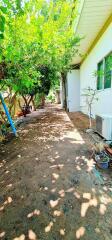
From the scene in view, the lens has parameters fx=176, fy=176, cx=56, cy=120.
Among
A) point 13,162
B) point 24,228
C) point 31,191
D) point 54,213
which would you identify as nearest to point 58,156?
point 13,162

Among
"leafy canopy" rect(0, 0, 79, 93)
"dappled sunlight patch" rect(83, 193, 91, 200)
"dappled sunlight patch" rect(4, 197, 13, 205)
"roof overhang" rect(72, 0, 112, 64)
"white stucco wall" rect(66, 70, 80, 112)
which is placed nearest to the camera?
"dappled sunlight patch" rect(83, 193, 91, 200)

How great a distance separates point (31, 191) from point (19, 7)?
103 inches

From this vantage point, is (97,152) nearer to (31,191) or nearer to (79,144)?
(79,144)

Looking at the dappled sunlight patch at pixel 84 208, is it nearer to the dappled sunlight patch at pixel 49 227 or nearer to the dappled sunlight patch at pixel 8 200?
the dappled sunlight patch at pixel 49 227

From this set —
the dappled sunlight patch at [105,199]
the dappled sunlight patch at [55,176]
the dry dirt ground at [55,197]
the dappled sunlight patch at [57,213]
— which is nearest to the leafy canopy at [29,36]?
the dry dirt ground at [55,197]

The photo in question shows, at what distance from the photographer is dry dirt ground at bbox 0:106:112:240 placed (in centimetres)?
204

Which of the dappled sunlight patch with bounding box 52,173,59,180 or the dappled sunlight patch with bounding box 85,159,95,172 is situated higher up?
the dappled sunlight patch with bounding box 85,159,95,172

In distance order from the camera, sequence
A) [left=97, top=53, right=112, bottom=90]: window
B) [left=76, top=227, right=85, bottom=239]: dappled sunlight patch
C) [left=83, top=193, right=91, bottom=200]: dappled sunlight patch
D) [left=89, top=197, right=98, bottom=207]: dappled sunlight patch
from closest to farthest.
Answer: [left=76, top=227, right=85, bottom=239]: dappled sunlight patch < [left=89, top=197, right=98, bottom=207]: dappled sunlight patch < [left=83, top=193, right=91, bottom=200]: dappled sunlight patch < [left=97, top=53, right=112, bottom=90]: window

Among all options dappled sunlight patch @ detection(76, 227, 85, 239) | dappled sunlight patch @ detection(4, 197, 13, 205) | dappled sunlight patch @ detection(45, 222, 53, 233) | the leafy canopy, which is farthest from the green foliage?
dappled sunlight patch @ detection(76, 227, 85, 239)

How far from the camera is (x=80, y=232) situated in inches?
Result: 77.5

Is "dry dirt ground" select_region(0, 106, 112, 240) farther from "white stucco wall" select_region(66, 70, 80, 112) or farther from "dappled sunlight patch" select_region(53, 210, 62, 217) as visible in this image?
"white stucco wall" select_region(66, 70, 80, 112)

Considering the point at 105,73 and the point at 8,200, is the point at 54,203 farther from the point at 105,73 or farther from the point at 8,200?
the point at 105,73

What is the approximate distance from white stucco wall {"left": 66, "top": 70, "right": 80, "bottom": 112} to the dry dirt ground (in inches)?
358

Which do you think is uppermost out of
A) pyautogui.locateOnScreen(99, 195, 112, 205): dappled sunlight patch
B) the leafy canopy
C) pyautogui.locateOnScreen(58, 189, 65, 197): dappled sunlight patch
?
the leafy canopy
